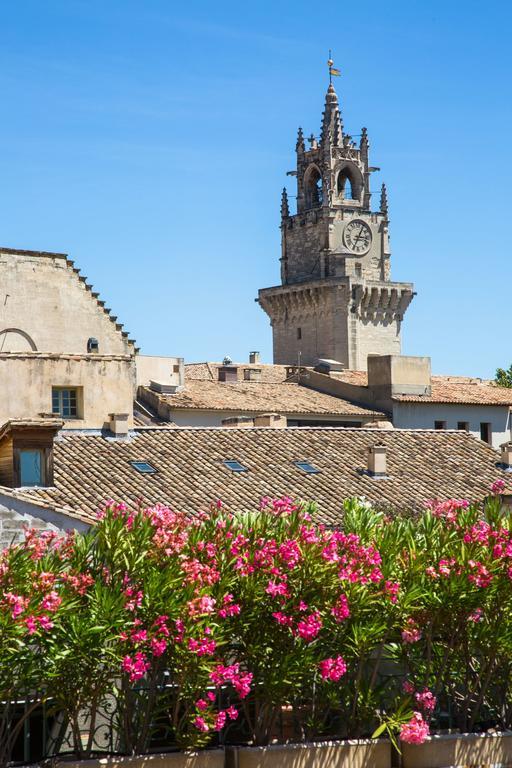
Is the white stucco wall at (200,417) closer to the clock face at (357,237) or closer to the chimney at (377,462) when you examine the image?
the chimney at (377,462)

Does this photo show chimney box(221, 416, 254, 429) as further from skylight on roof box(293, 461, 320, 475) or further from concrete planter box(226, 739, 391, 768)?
concrete planter box(226, 739, 391, 768)

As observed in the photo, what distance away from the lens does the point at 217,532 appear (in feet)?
90.0

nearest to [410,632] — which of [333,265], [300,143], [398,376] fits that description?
[398,376]

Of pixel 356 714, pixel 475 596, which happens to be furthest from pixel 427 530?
pixel 356 714

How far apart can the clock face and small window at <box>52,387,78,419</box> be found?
6720 cm

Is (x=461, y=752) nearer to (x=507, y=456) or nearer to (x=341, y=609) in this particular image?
(x=341, y=609)

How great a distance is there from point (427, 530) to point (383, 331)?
82.7 m

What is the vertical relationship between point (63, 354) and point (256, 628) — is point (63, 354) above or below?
above

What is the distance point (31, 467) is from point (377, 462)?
420 inches

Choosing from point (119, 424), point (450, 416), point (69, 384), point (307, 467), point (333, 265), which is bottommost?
point (307, 467)

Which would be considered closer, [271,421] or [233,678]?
[233,678]

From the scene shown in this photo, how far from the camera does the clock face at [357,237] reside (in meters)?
114

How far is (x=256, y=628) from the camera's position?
27.3 m

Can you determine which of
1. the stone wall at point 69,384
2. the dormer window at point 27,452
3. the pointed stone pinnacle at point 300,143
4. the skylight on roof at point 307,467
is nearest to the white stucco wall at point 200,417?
the stone wall at point 69,384
